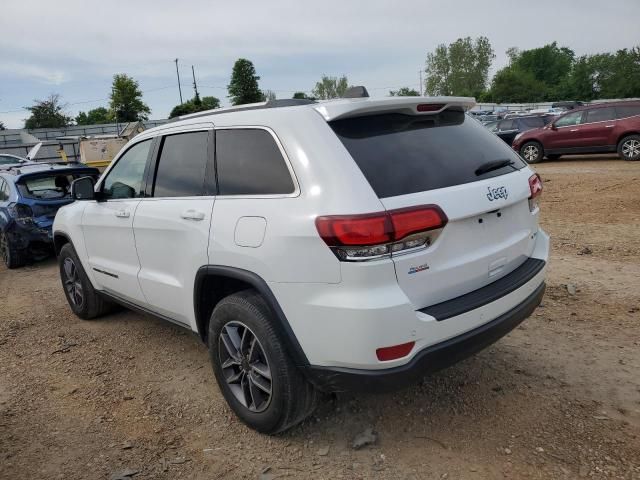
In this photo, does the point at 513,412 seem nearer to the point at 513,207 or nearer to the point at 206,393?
the point at 513,207

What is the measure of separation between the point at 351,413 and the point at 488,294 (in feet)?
3.71

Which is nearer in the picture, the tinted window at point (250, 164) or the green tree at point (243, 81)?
the tinted window at point (250, 164)

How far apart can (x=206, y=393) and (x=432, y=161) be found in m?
2.14

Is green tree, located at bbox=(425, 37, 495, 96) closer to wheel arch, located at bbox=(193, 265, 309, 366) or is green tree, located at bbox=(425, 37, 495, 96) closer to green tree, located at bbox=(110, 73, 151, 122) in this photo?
green tree, located at bbox=(110, 73, 151, 122)

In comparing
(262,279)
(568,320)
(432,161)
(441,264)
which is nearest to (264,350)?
(262,279)

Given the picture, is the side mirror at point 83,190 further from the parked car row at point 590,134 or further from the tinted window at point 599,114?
the tinted window at point 599,114

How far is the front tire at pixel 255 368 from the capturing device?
2613mm

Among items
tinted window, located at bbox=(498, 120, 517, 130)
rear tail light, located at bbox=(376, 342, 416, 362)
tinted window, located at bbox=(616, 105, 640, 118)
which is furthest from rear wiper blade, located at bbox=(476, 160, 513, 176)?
tinted window, located at bbox=(498, 120, 517, 130)

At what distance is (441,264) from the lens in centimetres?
242

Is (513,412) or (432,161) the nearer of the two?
(432,161)

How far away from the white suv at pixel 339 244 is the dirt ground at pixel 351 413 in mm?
331

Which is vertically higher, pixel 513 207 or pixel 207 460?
pixel 513 207

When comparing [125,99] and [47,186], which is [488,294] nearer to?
[47,186]

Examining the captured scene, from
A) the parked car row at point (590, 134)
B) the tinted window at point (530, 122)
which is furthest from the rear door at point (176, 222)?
the tinted window at point (530, 122)
